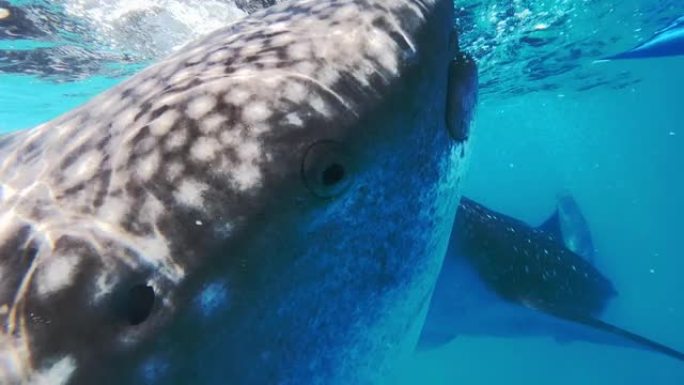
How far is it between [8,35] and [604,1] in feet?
53.7

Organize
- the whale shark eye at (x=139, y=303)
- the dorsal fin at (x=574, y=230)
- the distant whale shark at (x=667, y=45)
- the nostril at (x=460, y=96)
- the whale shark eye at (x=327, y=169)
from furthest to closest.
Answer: the dorsal fin at (x=574, y=230) → the distant whale shark at (x=667, y=45) → the nostril at (x=460, y=96) → the whale shark eye at (x=327, y=169) → the whale shark eye at (x=139, y=303)

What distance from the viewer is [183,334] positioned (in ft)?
3.77

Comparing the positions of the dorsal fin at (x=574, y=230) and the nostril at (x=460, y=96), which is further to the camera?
the dorsal fin at (x=574, y=230)

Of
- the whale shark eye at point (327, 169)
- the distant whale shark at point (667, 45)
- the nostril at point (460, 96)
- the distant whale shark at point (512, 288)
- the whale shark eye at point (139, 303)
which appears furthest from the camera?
the distant whale shark at point (667, 45)

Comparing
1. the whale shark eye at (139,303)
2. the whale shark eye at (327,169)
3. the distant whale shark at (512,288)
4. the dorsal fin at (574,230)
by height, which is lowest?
the dorsal fin at (574,230)

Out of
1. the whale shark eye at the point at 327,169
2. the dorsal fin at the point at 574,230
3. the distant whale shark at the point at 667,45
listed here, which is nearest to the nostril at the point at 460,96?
the whale shark eye at the point at 327,169

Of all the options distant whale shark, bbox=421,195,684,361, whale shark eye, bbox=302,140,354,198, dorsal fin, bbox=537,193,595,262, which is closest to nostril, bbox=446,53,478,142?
whale shark eye, bbox=302,140,354,198

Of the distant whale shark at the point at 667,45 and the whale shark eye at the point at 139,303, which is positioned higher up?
the whale shark eye at the point at 139,303

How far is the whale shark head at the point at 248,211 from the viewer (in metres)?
1.12

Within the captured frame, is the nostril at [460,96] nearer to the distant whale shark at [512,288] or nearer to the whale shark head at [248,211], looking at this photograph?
the whale shark head at [248,211]

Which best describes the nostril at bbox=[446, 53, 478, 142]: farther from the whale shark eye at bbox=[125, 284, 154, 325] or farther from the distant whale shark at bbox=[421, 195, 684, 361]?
the distant whale shark at bbox=[421, 195, 684, 361]

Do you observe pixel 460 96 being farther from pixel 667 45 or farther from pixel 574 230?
pixel 574 230

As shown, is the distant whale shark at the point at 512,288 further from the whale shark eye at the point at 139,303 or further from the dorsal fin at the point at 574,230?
the dorsal fin at the point at 574,230

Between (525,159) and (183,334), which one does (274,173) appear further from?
(525,159)
